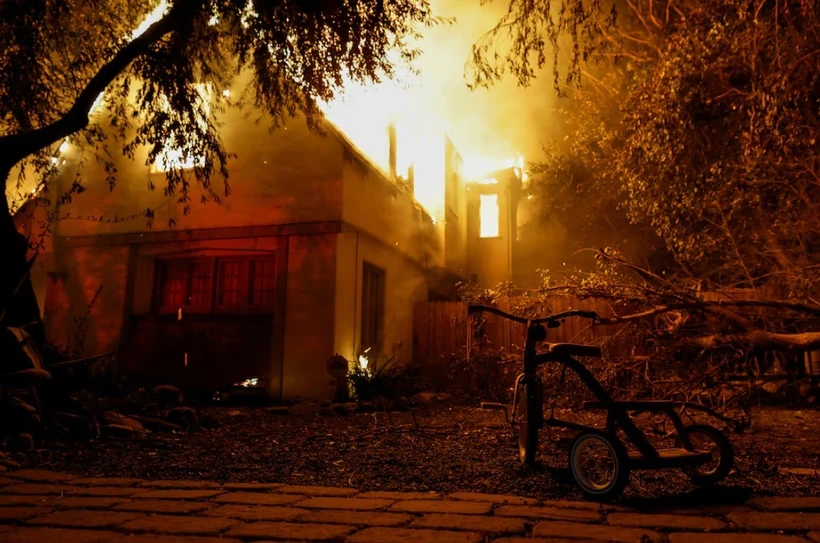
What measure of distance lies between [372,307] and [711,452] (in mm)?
8463

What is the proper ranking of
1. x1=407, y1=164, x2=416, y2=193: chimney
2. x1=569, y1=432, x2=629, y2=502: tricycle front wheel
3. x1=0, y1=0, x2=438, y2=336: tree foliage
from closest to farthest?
x1=569, y1=432, x2=629, y2=502: tricycle front wheel < x1=0, y1=0, x2=438, y2=336: tree foliage < x1=407, y1=164, x2=416, y2=193: chimney

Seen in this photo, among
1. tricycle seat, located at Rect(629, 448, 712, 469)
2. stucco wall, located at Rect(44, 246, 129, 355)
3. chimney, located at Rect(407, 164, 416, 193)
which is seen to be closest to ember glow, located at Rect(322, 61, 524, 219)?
chimney, located at Rect(407, 164, 416, 193)

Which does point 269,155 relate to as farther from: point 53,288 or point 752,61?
point 752,61

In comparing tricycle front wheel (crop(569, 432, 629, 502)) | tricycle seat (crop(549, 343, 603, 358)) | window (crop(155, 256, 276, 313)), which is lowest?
tricycle front wheel (crop(569, 432, 629, 502))

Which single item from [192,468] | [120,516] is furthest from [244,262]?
[120,516]

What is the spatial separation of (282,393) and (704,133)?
758 centimetres

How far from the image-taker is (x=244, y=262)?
34.2 feet

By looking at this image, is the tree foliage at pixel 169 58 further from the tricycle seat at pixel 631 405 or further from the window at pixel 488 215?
the window at pixel 488 215

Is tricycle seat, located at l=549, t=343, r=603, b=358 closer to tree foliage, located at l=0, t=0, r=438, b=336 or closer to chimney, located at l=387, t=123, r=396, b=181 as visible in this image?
tree foliage, located at l=0, t=0, r=438, b=336

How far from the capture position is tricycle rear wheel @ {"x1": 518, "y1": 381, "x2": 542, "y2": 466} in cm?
377

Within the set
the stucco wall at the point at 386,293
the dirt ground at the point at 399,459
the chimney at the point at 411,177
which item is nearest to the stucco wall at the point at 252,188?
the stucco wall at the point at 386,293

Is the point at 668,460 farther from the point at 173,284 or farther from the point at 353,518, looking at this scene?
the point at 173,284

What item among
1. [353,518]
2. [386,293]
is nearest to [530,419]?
[353,518]

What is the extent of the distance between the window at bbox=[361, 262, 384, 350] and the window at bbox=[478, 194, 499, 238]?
8.93 meters
